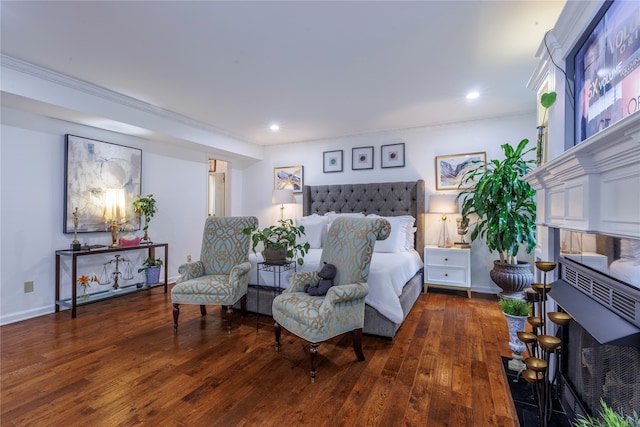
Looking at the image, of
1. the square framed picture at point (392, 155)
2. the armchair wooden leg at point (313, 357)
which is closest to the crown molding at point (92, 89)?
the square framed picture at point (392, 155)

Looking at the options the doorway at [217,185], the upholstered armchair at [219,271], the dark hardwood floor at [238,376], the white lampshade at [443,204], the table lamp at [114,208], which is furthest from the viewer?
the doorway at [217,185]

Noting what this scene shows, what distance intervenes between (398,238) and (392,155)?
160 centimetres

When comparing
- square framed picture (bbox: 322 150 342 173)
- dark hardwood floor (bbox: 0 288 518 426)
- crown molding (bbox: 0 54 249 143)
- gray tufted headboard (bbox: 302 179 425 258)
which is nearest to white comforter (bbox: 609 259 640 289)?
dark hardwood floor (bbox: 0 288 518 426)

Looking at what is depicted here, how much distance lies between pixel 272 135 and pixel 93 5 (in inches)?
128

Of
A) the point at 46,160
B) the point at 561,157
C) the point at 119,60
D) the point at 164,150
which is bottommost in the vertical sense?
the point at 561,157

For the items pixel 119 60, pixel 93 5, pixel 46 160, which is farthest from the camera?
pixel 46 160

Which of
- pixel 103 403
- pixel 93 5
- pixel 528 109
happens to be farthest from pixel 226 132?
pixel 528 109

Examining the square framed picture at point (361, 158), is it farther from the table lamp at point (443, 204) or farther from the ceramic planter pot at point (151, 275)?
the ceramic planter pot at point (151, 275)

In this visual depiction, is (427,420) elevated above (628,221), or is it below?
below

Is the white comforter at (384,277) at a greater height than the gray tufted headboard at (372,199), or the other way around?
the gray tufted headboard at (372,199)

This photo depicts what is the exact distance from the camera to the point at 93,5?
195 cm

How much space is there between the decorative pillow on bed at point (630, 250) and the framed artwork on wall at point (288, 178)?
4627 millimetres

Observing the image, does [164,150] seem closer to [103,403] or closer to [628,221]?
[103,403]

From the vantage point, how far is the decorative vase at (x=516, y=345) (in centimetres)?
204
